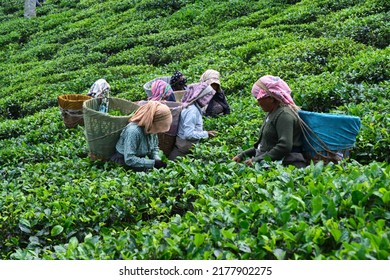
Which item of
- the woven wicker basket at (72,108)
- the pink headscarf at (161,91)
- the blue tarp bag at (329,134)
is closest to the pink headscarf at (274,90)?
the blue tarp bag at (329,134)

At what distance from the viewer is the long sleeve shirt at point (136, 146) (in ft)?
18.4

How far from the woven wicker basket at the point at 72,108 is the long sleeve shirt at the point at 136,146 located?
2.59m

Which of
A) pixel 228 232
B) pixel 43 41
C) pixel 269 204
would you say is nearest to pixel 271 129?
pixel 269 204

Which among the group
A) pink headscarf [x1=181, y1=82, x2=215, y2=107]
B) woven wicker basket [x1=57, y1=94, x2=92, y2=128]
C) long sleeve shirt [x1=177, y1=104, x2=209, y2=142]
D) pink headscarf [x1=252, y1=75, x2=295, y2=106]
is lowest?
woven wicker basket [x1=57, y1=94, x2=92, y2=128]

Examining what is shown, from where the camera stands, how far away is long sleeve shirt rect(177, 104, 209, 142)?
6.17 metres

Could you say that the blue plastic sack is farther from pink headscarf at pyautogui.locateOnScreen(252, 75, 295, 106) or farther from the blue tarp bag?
pink headscarf at pyautogui.locateOnScreen(252, 75, 295, 106)

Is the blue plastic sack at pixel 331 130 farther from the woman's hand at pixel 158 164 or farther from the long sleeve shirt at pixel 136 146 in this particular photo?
the long sleeve shirt at pixel 136 146

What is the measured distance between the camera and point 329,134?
15.7ft

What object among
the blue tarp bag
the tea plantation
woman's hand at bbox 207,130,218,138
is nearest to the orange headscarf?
the tea plantation

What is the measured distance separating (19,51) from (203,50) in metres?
9.35

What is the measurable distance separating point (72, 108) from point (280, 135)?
4302 mm

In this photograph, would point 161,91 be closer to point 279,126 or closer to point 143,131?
point 143,131

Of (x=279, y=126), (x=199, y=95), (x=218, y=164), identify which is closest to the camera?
(x=279, y=126)

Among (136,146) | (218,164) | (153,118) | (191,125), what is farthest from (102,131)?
(218,164)
